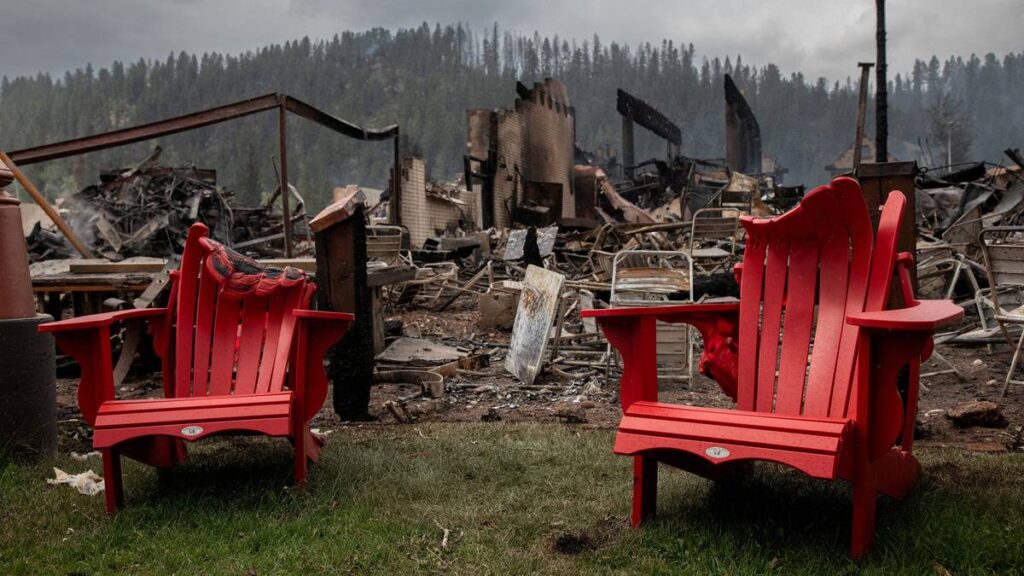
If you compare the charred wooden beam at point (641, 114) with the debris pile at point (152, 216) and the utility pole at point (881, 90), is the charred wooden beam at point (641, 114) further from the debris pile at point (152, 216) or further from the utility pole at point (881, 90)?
the debris pile at point (152, 216)

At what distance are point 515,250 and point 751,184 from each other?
1546 centimetres

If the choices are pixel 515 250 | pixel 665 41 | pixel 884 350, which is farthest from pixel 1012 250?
pixel 665 41

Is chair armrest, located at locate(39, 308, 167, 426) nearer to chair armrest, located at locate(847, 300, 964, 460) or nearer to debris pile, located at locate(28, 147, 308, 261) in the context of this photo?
chair armrest, located at locate(847, 300, 964, 460)

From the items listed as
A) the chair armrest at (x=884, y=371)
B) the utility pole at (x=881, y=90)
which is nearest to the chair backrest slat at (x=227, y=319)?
the chair armrest at (x=884, y=371)

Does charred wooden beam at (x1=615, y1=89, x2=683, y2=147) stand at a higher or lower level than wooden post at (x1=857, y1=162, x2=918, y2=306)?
higher

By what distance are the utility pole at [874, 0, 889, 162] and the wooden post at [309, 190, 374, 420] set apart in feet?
31.8

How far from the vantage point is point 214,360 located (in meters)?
3.84

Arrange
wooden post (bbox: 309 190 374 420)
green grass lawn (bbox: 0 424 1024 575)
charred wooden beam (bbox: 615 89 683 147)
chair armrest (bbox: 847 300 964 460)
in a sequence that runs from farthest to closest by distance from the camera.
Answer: charred wooden beam (bbox: 615 89 683 147)
wooden post (bbox: 309 190 374 420)
green grass lawn (bbox: 0 424 1024 575)
chair armrest (bbox: 847 300 964 460)

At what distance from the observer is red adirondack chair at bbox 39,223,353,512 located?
3113 millimetres

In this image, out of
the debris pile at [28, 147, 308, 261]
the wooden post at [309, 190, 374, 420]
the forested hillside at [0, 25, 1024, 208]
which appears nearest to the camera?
the wooden post at [309, 190, 374, 420]

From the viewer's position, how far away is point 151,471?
3.78 metres

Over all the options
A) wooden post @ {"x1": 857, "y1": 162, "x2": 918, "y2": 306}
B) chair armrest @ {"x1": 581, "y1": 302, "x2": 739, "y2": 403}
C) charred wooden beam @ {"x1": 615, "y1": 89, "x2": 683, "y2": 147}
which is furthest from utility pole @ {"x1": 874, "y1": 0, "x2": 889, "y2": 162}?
charred wooden beam @ {"x1": 615, "y1": 89, "x2": 683, "y2": 147}

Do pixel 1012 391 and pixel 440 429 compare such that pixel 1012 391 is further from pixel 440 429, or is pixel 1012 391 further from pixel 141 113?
pixel 141 113

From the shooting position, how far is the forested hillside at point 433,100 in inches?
2928
